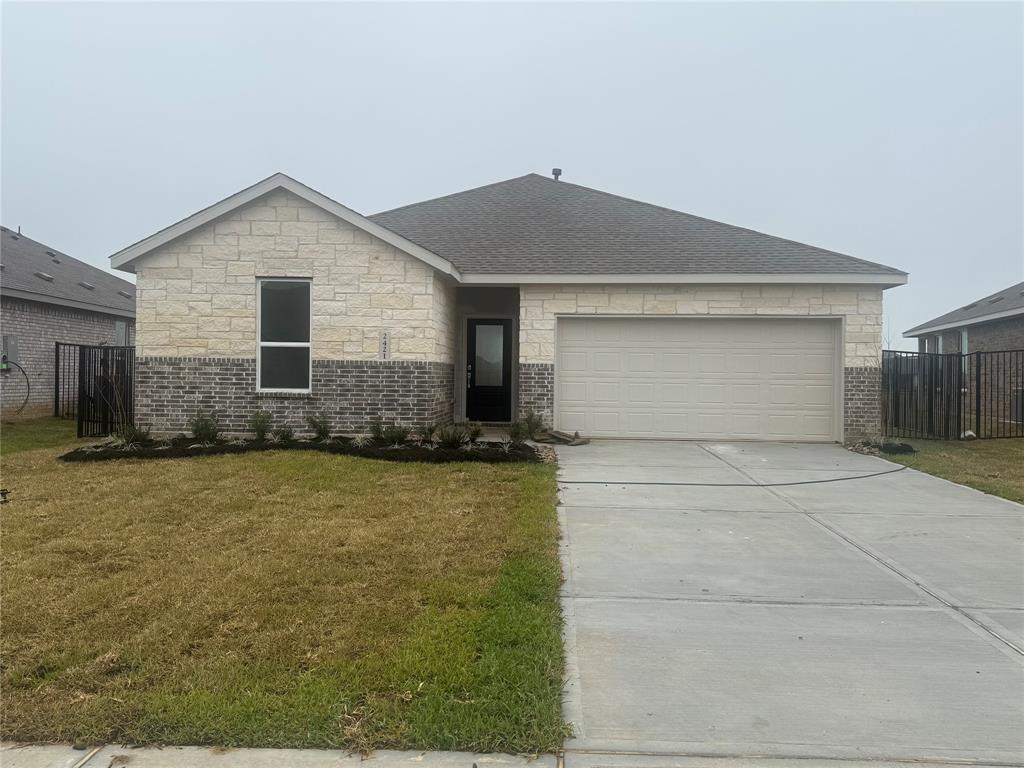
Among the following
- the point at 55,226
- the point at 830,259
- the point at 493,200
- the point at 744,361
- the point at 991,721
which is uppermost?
the point at 55,226

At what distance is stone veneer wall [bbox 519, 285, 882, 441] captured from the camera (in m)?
12.3

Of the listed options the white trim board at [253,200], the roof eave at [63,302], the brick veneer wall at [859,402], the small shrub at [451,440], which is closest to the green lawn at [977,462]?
the brick veneer wall at [859,402]

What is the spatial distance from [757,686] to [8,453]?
11.8 metres

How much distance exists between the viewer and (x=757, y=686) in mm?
3453

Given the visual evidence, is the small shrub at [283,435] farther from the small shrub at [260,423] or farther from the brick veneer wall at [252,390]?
the brick veneer wall at [252,390]

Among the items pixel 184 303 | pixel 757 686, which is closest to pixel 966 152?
pixel 184 303

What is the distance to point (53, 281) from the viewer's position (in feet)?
63.7

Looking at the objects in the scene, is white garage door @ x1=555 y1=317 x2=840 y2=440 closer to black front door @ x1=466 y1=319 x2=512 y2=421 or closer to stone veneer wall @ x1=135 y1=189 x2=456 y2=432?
black front door @ x1=466 y1=319 x2=512 y2=421

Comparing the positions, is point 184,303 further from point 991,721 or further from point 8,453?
point 991,721

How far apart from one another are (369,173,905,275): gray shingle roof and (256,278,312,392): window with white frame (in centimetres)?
285

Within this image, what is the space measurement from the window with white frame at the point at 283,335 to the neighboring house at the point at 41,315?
909 cm

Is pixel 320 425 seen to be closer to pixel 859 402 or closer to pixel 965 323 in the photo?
pixel 859 402

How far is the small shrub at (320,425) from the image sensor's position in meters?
10.9

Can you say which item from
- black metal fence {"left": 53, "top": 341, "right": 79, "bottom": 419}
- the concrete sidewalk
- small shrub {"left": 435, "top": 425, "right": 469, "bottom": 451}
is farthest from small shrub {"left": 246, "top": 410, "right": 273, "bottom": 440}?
black metal fence {"left": 53, "top": 341, "right": 79, "bottom": 419}
